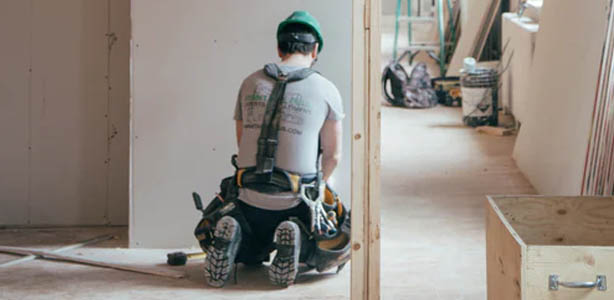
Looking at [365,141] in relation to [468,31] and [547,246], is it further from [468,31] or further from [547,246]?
[468,31]

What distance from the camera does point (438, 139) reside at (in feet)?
25.4

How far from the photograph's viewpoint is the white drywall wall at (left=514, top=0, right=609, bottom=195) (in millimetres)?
4727

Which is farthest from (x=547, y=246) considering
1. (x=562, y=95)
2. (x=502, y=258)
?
(x=562, y=95)

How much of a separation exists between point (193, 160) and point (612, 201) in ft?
6.96

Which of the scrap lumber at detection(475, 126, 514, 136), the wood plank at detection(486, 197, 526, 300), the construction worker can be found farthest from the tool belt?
the scrap lumber at detection(475, 126, 514, 136)

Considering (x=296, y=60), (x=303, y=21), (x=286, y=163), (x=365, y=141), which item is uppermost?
(x=303, y=21)

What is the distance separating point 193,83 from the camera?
4602 mm

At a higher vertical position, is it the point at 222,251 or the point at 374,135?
the point at 374,135

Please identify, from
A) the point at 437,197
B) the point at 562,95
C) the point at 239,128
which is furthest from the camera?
the point at 437,197

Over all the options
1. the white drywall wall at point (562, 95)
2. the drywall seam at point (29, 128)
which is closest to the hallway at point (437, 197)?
the white drywall wall at point (562, 95)

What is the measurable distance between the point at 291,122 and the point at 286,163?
173mm

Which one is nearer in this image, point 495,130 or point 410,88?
point 495,130

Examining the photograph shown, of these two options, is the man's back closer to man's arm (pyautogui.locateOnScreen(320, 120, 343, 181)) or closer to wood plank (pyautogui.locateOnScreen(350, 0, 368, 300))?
man's arm (pyautogui.locateOnScreen(320, 120, 343, 181))

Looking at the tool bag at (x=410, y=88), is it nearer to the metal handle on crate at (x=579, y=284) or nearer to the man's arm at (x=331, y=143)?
the man's arm at (x=331, y=143)
